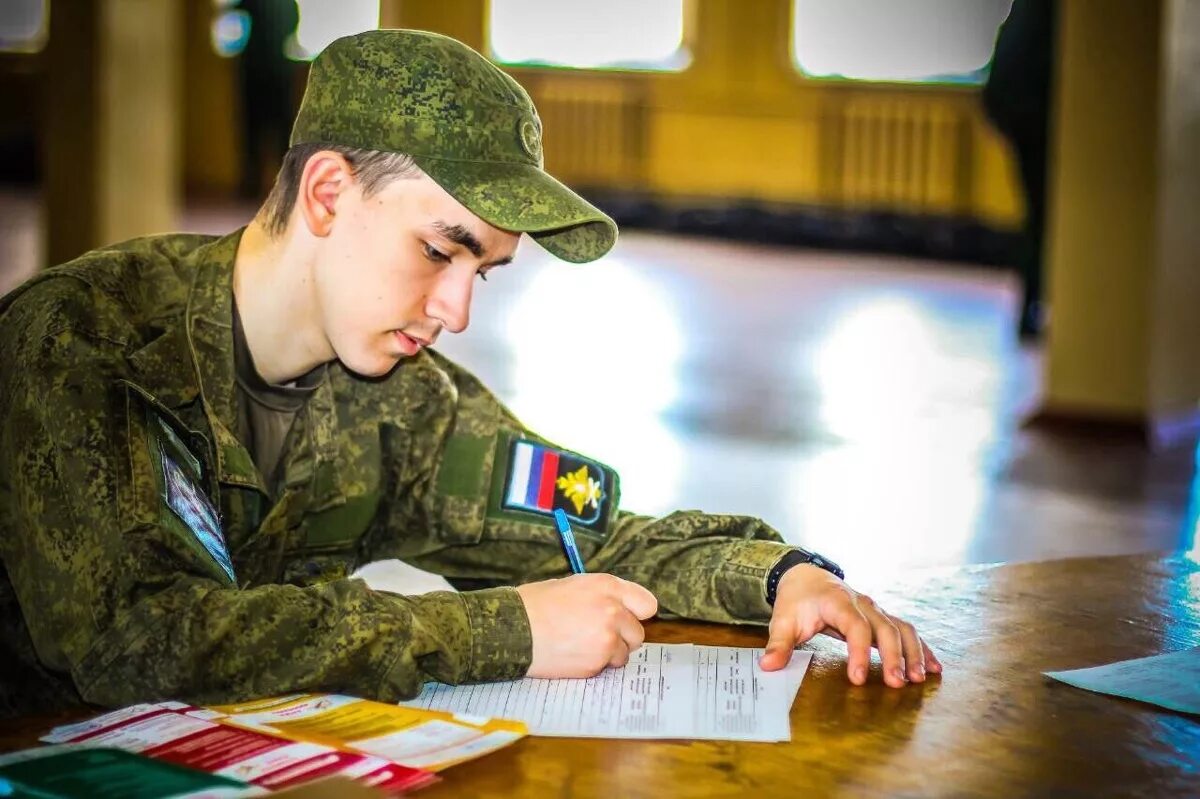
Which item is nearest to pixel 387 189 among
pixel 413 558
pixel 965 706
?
pixel 413 558

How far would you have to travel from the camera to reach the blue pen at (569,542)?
4.99 feet

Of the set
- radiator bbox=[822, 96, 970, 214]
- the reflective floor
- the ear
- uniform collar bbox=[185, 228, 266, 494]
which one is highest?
the ear

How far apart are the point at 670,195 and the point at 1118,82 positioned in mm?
6699

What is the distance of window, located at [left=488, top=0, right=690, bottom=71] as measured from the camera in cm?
1135

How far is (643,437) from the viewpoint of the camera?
4.45m

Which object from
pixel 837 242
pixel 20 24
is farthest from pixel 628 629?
pixel 20 24

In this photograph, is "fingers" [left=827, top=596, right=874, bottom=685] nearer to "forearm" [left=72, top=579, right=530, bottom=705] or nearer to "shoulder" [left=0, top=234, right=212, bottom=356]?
"forearm" [left=72, top=579, right=530, bottom=705]

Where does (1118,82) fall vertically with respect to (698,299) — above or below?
above

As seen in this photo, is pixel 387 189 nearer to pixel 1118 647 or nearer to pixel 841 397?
pixel 1118 647

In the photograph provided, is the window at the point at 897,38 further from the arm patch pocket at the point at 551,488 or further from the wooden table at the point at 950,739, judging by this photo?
the wooden table at the point at 950,739

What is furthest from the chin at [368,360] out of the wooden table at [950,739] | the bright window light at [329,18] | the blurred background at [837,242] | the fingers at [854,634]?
the bright window light at [329,18]

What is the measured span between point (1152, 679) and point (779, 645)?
282mm

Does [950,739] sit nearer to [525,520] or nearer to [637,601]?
[637,601]

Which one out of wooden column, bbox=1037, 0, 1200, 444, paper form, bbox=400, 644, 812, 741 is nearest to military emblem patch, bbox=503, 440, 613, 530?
paper form, bbox=400, 644, 812, 741
